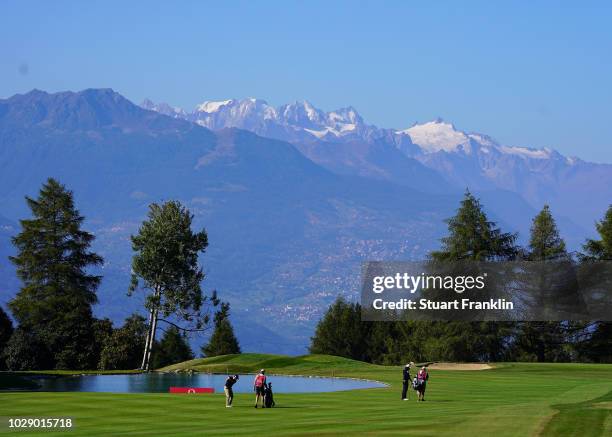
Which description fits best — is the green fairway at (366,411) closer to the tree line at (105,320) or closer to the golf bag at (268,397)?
the golf bag at (268,397)

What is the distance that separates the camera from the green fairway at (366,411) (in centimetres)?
4594

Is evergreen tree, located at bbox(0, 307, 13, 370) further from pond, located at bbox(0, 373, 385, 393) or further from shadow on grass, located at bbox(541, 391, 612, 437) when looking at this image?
shadow on grass, located at bbox(541, 391, 612, 437)

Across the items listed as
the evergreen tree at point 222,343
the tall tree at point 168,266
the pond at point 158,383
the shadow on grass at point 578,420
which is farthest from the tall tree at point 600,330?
the shadow on grass at point 578,420

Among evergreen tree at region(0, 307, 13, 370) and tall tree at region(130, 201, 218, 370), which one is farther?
tall tree at region(130, 201, 218, 370)

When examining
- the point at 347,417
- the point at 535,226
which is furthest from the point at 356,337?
the point at 347,417

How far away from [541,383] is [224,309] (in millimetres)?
40046

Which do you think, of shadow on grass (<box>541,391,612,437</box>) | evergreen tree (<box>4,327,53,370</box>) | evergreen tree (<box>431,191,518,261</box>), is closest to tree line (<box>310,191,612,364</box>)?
evergreen tree (<box>431,191,518,261</box>)

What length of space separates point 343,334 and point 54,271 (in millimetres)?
51243

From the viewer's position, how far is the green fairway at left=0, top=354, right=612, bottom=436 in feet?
151

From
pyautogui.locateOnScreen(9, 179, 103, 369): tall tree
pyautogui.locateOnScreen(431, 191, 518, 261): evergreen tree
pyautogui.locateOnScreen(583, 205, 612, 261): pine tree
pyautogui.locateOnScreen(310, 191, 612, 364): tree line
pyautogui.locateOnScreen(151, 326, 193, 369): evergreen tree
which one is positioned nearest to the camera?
pyautogui.locateOnScreen(9, 179, 103, 369): tall tree

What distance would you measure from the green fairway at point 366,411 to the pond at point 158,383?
4.74 meters
